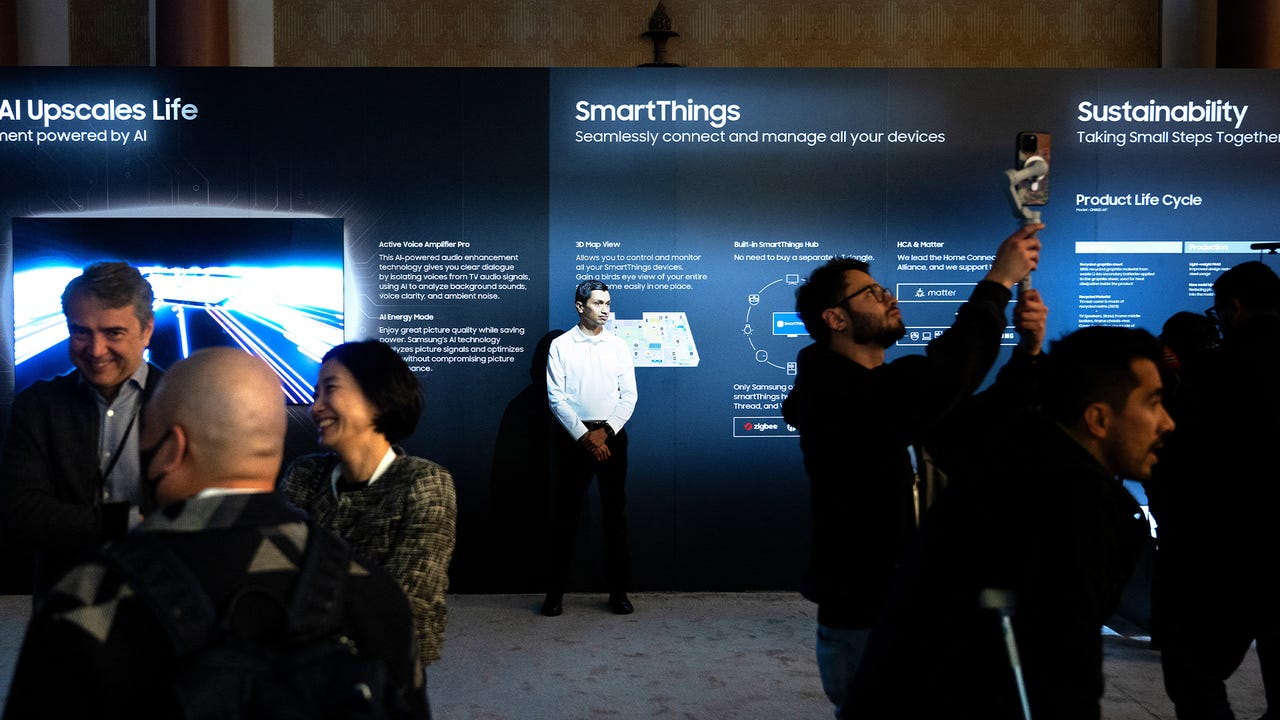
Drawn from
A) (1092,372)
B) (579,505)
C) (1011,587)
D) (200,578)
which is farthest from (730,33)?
(200,578)

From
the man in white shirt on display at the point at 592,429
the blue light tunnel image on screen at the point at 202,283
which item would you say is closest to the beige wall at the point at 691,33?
the blue light tunnel image on screen at the point at 202,283

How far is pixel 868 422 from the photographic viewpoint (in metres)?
2.52

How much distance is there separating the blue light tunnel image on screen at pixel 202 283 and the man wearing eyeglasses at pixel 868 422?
4.01 m

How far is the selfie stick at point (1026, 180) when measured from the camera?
7.81 ft

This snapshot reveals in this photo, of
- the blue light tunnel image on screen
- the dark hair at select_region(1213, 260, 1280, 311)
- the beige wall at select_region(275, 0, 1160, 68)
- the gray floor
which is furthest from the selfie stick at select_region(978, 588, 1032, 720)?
the beige wall at select_region(275, 0, 1160, 68)

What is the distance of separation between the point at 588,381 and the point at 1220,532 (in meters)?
3.29

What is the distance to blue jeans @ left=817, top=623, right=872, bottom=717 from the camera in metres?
2.54

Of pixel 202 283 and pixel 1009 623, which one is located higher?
pixel 202 283

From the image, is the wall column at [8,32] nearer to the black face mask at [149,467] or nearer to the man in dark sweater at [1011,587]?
the black face mask at [149,467]

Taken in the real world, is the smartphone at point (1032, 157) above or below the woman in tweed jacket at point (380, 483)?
above

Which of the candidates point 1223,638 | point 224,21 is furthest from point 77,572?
point 224,21

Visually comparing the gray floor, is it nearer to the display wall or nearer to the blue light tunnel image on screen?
the display wall

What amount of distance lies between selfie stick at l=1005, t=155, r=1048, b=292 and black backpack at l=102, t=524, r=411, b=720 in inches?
66.9

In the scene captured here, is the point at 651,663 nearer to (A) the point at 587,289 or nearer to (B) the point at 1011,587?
(A) the point at 587,289
